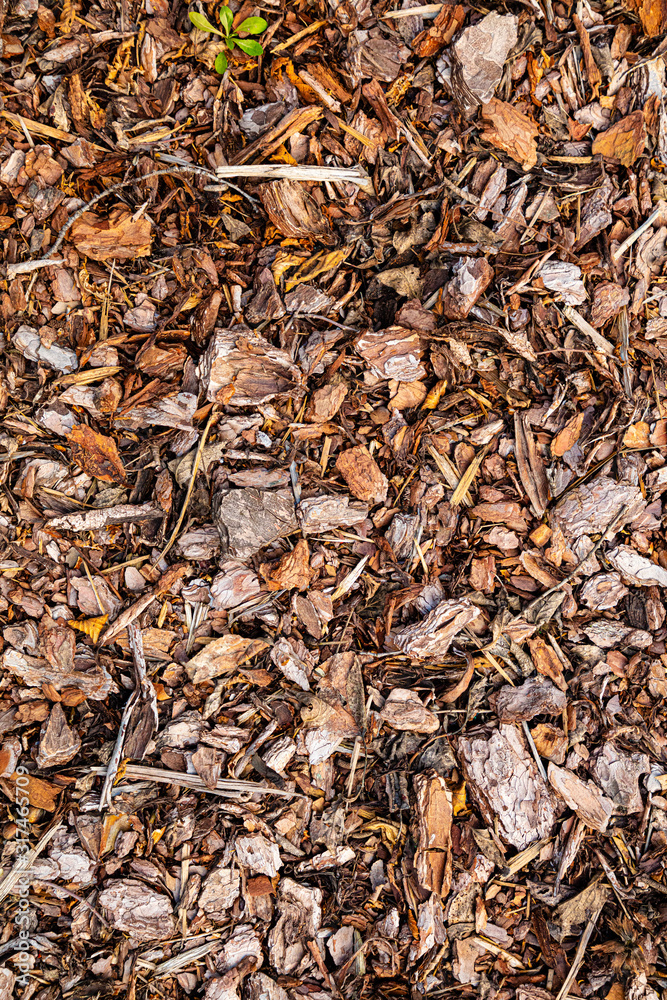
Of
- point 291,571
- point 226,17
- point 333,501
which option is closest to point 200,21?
point 226,17

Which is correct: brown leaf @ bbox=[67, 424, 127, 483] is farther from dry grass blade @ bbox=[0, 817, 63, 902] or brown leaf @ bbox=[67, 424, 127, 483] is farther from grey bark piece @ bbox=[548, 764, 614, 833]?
grey bark piece @ bbox=[548, 764, 614, 833]

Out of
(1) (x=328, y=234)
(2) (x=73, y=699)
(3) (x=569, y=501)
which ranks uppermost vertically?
(1) (x=328, y=234)

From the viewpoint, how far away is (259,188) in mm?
1649

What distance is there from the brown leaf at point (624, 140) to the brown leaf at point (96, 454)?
60.9 inches

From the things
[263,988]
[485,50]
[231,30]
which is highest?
[231,30]

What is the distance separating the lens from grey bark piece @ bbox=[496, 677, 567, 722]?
66.0 inches

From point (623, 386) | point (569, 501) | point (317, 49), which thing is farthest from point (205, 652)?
point (317, 49)

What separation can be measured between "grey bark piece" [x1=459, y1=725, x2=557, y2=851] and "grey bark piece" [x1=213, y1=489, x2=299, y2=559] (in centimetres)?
78

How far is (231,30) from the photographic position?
1.62 m

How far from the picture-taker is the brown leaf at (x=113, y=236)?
5.48ft

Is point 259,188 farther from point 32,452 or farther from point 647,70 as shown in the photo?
point 647,70

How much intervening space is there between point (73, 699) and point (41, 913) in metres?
0.56

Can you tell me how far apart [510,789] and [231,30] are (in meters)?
2.12

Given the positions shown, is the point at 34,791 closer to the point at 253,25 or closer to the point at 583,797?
the point at 583,797
